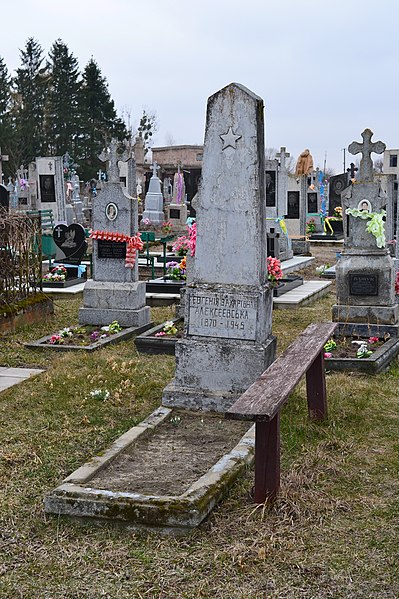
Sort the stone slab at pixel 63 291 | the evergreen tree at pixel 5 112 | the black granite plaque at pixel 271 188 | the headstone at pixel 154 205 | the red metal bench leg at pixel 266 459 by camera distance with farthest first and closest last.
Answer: the evergreen tree at pixel 5 112 → the headstone at pixel 154 205 → the black granite plaque at pixel 271 188 → the stone slab at pixel 63 291 → the red metal bench leg at pixel 266 459

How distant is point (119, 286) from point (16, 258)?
1462 mm

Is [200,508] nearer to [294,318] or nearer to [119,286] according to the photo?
[119,286]

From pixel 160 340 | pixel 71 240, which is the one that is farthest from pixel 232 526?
pixel 71 240

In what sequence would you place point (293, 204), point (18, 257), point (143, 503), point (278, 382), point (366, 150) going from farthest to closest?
point (293, 204) < point (18, 257) < point (366, 150) < point (278, 382) < point (143, 503)

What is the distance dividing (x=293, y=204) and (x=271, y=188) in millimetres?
4044

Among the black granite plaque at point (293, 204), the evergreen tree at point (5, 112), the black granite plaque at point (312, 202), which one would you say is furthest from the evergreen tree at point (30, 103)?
the black granite plaque at point (293, 204)

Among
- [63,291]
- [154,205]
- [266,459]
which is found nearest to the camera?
[266,459]

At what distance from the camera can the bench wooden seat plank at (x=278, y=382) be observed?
4.50 meters

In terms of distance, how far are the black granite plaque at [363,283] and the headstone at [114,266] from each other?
285 cm

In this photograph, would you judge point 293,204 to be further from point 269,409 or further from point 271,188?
point 269,409

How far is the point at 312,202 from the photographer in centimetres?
2941

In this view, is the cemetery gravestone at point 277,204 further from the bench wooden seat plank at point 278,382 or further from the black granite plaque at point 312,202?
the bench wooden seat plank at point 278,382

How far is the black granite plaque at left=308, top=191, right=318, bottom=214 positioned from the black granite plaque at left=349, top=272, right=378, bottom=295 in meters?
19.5

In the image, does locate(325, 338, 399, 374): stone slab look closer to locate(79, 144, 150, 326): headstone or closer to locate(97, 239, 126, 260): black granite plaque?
locate(79, 144, 150, 326): headstone
